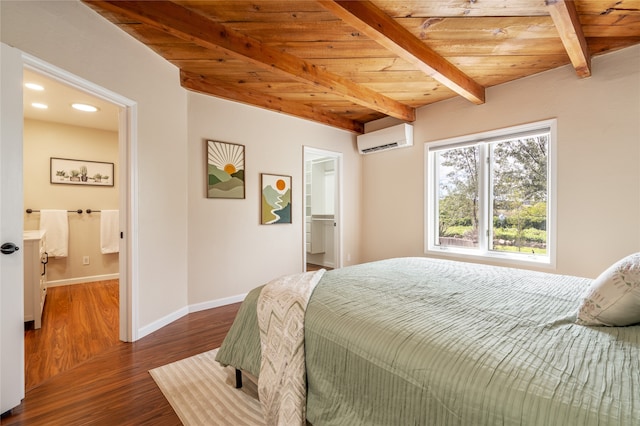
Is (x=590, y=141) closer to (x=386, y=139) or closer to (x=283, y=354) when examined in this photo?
(x=386, y=139)

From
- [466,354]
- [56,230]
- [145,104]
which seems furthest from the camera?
[56,230]

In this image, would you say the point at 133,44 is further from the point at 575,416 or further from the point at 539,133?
the point at 539,133

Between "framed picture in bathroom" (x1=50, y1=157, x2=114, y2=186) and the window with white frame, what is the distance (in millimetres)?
4840

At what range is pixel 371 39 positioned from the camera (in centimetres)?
228

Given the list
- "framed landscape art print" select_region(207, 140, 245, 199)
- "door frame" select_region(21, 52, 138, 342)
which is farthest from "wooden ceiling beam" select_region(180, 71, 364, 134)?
"door frame" select_region(21, 52, 138, 342)

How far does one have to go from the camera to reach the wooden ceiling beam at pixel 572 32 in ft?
5.67

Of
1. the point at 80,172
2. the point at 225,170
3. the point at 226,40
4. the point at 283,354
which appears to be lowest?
the point at 283,354

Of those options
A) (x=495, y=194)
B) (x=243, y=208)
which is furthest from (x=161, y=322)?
(x=495, y=194)

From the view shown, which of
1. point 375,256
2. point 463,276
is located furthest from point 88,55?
point 375,256

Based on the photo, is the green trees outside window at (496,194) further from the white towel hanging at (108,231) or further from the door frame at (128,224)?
the white towel hanging at (108,231)

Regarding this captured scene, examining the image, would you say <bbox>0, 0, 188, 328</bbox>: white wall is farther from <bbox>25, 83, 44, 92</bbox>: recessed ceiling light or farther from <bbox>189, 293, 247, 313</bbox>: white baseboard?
<bbox>25, 83, 44, 92</bbox>: recessed ceiling light

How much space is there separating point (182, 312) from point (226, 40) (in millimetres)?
2544

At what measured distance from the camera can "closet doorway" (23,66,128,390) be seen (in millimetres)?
2869

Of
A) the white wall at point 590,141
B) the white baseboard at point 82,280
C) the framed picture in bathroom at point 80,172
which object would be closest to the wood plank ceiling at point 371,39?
the white wall at point 590,141
